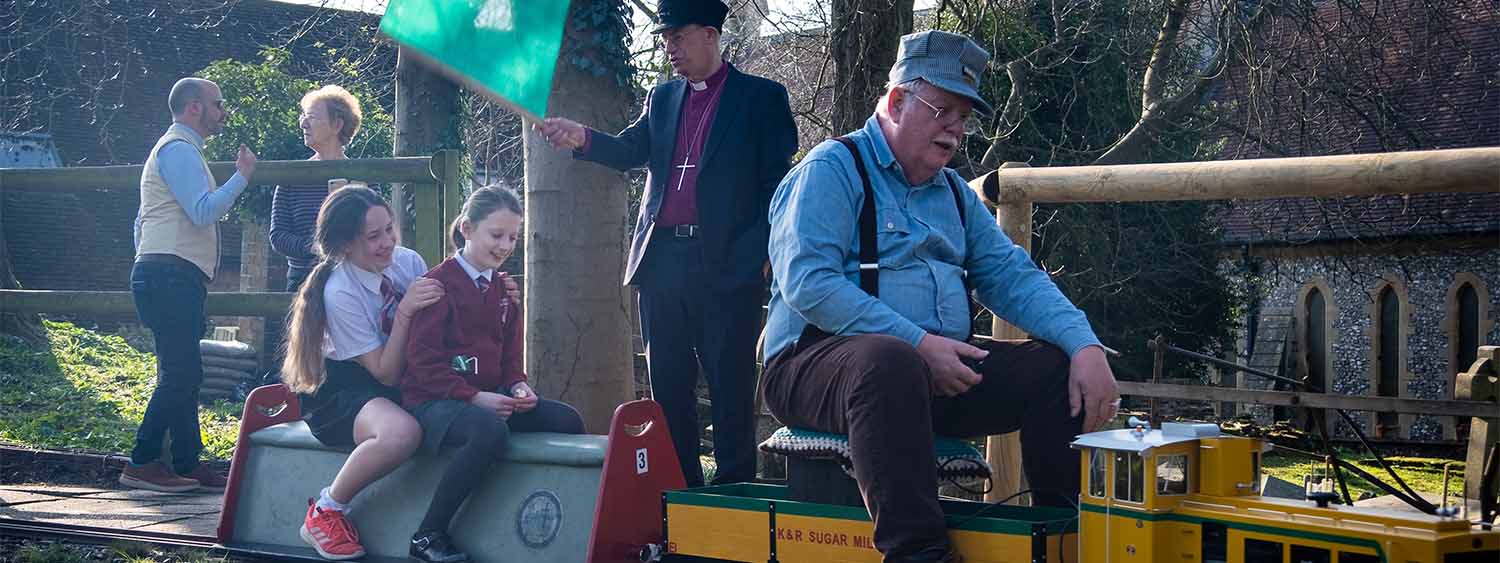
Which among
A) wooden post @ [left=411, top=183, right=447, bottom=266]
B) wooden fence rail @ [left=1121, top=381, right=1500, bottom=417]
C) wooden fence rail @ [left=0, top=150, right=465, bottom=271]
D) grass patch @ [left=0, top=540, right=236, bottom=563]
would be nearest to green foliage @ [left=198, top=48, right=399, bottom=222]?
wooden fence rail @ [left=0, top=150, right=465, bottom=271]

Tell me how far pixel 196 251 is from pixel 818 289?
13.6 feet

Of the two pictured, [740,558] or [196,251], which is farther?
[196,251]

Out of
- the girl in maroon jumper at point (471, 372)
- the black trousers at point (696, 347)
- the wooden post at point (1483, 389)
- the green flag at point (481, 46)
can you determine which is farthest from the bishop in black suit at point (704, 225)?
the wooden post at point (1483, 389)

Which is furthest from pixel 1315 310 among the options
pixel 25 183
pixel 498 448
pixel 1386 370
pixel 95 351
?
pixel 498 448

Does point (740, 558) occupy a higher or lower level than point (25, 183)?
lower

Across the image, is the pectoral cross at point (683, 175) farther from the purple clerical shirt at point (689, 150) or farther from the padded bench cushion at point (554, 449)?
the padded bench cushion at point (554, 449)

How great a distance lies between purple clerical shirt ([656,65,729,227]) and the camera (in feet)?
17.3

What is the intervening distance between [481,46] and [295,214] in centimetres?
263

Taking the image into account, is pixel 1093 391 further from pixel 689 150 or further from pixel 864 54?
pixel 864 54

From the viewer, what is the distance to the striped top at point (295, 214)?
7320 millimetres

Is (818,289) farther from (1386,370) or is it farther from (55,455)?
(1386,370)

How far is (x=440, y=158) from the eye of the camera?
6.98 metres

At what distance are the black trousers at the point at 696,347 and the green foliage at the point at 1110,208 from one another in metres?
5.61

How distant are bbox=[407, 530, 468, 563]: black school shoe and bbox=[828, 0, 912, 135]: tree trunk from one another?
4.27 metres
